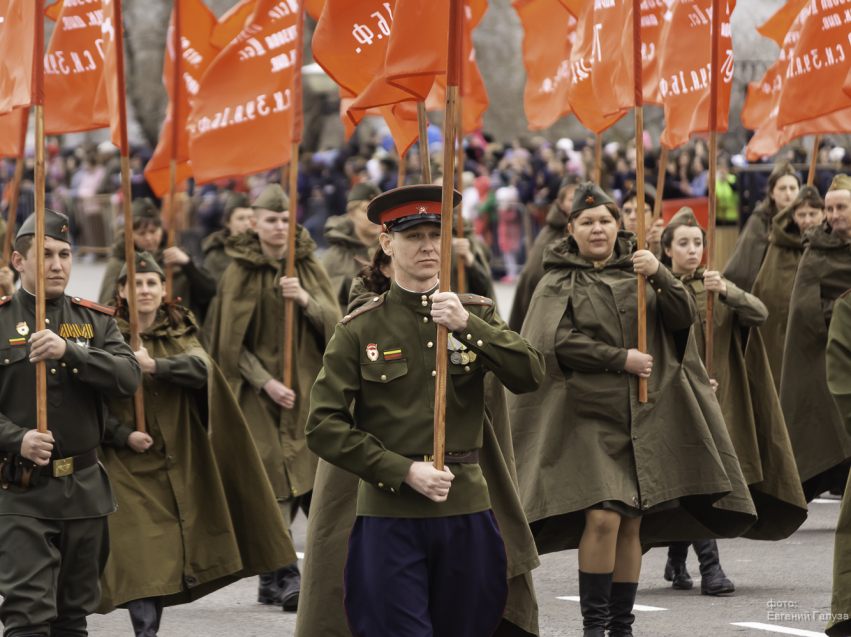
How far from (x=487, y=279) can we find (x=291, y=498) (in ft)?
10.8

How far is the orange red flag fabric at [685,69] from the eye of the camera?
9.02 meters

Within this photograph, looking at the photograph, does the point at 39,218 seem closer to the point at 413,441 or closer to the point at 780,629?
the point at 413,441

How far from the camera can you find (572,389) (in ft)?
21.4

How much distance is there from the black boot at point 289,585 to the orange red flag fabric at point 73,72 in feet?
10.0

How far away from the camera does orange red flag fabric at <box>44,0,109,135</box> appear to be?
866 centimetres

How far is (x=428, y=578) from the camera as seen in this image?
15.0 feet

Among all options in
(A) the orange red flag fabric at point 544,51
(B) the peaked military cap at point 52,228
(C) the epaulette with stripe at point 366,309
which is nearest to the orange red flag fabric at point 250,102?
(A) the orange red flag fabric at point 544,51

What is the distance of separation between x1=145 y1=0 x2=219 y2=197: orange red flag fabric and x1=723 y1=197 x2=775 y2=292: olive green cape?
4.31 m

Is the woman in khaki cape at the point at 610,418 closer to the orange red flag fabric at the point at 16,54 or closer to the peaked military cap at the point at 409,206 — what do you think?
the peaked military cap at the point at 409,206

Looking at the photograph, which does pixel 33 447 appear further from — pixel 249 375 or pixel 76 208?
pixel 76 208

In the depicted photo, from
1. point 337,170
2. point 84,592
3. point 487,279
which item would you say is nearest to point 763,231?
point 487,279

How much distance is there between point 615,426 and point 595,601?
81 centimetres

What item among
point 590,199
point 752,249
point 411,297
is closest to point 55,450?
point 411,297

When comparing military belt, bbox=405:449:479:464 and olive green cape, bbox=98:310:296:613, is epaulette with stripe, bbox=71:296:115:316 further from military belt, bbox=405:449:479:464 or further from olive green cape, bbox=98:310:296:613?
military belt, bbox=405:449:479:464
